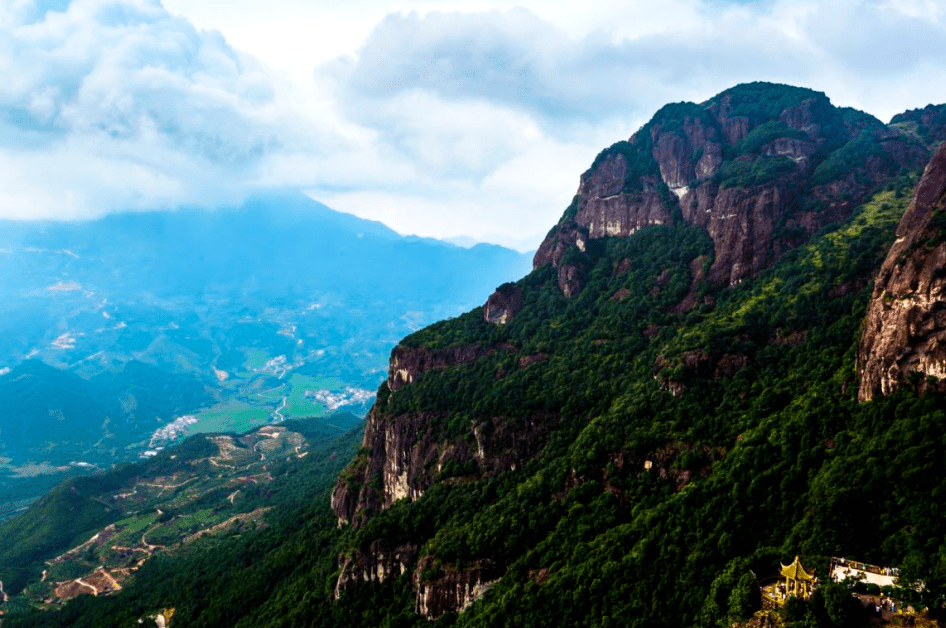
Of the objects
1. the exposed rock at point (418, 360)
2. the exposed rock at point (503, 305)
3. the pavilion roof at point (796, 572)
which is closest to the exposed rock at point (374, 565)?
the exposed rock at point (418, 360)

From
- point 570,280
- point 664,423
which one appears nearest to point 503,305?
point 570,280

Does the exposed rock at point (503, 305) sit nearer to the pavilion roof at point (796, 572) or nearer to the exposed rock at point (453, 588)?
the exposed rock at point (453, 588)

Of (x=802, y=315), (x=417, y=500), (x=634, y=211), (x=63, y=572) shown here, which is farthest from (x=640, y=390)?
(x=63, y=572)

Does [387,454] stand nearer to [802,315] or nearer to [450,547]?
[450,547]

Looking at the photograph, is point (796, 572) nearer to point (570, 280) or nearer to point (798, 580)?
point (798, 580)

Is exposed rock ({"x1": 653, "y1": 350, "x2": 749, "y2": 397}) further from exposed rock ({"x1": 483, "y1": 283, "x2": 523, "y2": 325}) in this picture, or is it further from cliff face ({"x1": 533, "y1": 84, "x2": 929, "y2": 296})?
exposed rock ({"x1": 483, "y1": 283, "x2": 523, "y2": 325})

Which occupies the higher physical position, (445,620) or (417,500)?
(417,500)
